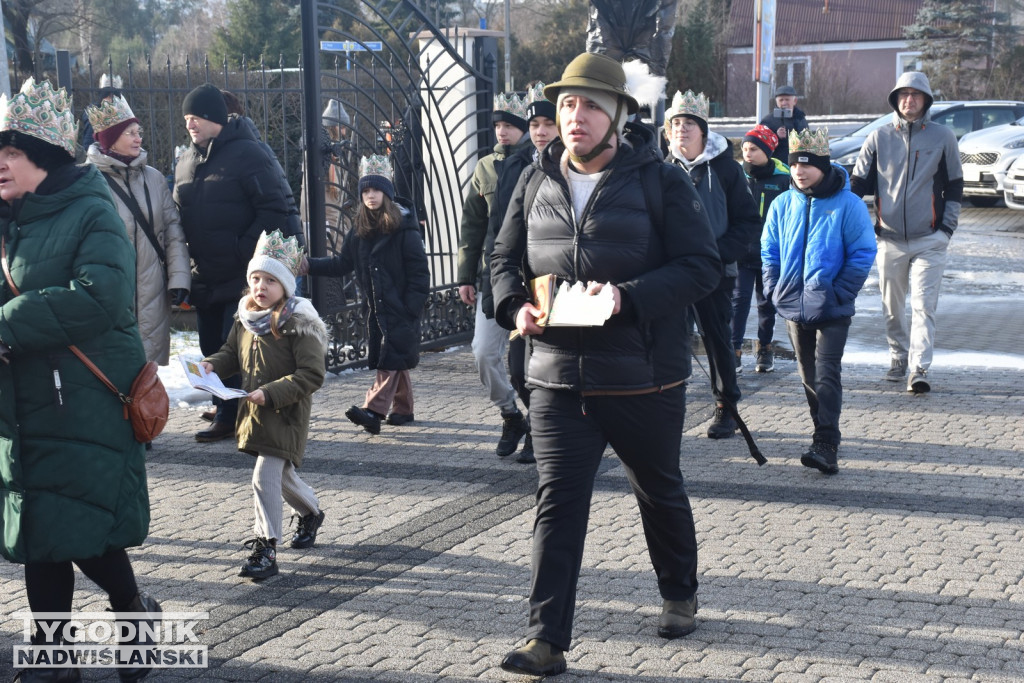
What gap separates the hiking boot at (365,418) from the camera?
770 centimetres

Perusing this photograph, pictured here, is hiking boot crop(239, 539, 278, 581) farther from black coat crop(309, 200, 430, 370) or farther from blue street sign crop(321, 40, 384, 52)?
blue street sign crop(321, 40, 384, 52)

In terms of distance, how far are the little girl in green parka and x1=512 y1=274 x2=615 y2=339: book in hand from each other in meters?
1.33

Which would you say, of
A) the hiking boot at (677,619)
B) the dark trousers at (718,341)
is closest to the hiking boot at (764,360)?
the dark trousers at (718,341)

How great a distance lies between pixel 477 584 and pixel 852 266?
2.94 meters

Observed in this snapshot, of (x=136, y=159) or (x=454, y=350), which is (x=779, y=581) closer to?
(x=136, y=159)

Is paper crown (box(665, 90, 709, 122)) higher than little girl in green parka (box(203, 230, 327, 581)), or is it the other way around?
paper crown (box(665, 90, 709, 122))

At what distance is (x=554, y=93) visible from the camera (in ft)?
14.2

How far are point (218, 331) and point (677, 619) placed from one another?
4.08 metres

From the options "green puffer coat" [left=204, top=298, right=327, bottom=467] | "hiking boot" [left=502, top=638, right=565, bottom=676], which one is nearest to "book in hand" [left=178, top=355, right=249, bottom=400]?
"green puffer coat" [left=204, top=298, right=327, bottom=467]

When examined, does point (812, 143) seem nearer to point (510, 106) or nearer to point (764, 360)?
point (510, 106)

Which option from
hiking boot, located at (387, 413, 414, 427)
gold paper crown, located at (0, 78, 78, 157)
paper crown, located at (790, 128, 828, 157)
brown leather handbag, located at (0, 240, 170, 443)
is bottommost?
hiking boot, located at (387, 413, 414, 427)

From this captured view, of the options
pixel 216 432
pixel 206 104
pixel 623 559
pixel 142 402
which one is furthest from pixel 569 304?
pixel 216 432

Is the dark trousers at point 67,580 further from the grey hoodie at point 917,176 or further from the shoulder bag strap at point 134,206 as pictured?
the grey hoodie at point 917,176

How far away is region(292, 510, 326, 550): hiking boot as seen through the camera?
5566 mm
